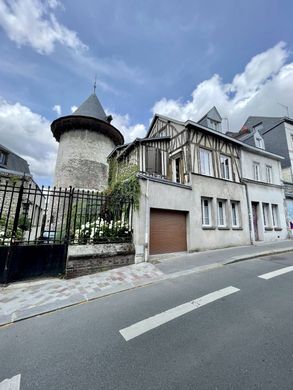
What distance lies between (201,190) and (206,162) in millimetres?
1956

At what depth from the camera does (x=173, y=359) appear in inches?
79.3

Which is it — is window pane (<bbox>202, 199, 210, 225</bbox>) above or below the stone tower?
below

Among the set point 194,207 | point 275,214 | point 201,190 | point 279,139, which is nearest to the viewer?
point 194,207

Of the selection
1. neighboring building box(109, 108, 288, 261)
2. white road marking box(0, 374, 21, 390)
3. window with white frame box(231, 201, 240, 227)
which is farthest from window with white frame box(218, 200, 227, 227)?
white road marking box(0, 374, 21, 390)

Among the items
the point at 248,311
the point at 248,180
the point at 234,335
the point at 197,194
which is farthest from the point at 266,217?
the point at 234,335

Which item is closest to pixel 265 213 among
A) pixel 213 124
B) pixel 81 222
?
pixel 213 124

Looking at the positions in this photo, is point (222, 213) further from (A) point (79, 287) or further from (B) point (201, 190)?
(A) point (79, 287)

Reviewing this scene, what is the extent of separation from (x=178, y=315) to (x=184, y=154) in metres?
7.86

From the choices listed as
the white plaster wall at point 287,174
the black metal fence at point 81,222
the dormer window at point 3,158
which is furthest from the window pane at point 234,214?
the dormer window at point 3,158

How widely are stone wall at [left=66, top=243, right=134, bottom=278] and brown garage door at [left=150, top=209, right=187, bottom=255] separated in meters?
1.48

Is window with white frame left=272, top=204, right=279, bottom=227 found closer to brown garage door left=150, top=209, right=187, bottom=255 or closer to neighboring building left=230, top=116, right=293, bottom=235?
neighboring building left=230, top=116, right=293, bottom=235

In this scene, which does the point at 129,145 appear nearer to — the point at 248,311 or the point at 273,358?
the point at 248,311

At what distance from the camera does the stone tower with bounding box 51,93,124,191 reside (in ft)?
47.4

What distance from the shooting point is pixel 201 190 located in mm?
9000
